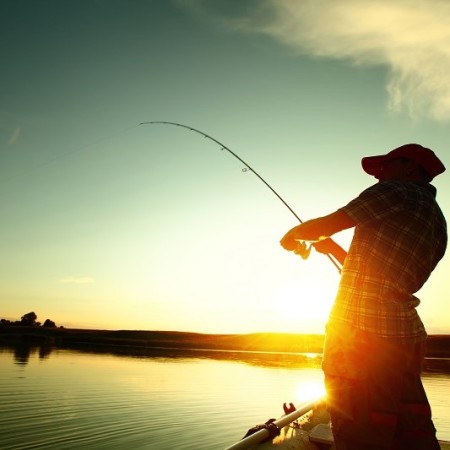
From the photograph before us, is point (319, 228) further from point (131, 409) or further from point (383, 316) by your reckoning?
point (131, 409)

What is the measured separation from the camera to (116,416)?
13.3 metres

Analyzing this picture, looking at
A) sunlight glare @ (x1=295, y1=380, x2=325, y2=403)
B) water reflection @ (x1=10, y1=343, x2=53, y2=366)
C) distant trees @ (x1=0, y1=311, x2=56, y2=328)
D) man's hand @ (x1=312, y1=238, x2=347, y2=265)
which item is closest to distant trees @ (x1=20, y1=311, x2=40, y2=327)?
distant trees @ (x1=0, y1=311, x2=56, y2=328)

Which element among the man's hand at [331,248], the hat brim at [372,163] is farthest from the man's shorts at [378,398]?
the hat brim at [372,163]

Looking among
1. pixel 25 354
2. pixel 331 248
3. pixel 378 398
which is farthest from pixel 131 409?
pixel 25 354

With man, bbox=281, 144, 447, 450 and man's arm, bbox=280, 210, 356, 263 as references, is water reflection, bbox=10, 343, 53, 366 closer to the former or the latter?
man's arm, bbox=280, 210, 356, 263

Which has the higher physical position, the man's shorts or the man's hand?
the man's hand

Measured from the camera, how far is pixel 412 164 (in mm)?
2877

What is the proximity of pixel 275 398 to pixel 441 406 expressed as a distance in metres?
9.14

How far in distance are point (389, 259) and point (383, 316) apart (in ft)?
1.30

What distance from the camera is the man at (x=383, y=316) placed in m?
2.33

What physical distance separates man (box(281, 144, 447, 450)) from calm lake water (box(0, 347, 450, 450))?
971 cm

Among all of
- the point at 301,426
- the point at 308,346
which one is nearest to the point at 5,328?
the point at 308,346

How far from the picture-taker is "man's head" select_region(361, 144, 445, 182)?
2.84 m

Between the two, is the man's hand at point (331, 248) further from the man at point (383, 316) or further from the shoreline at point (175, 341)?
the shoreline at point (175, 341)
